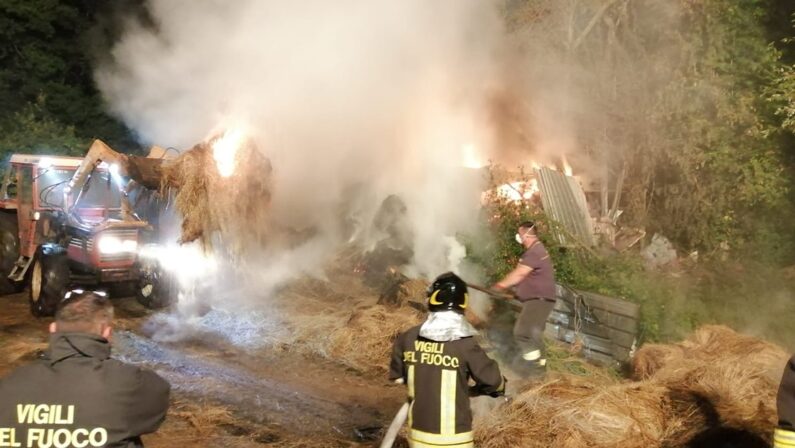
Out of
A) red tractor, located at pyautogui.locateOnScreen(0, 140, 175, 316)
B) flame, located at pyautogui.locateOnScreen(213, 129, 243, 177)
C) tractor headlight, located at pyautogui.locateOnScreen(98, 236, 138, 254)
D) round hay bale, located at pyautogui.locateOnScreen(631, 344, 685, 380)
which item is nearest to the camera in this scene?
round hay bale, located at pyautogui.locateOnScreen(631, 344, 685, 380)

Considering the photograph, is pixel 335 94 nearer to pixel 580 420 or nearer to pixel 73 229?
pixel 73 229

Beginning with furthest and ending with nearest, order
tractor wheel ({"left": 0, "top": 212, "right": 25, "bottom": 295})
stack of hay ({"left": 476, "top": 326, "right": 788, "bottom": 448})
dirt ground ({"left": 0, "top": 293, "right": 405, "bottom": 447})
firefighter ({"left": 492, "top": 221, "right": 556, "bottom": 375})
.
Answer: tractor wheel ({"left": 0, "top": 212, "right": 25, "bottom": 295}) → firefighter ({"left": 492, "top": 221, "right": 556, "bottom": 375}) → dirt ground ({"left": 0, "top": 293, "right": 405, "bottom": 447}) → stack of hay ({"left": 476, "top": 326, "right": 788, "bottom": 448})

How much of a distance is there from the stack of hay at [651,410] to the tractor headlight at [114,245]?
6.94 m

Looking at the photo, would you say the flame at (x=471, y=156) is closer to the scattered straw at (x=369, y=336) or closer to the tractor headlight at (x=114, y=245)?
the scattered straw at (x=369, y=336)

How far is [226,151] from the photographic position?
9.23 meters

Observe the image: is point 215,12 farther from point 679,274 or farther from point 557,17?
point 679,274

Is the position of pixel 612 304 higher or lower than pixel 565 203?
lower

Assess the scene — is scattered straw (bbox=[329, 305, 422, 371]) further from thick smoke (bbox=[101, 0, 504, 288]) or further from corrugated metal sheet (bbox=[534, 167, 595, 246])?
corrugated metal sheet (bbox=[534, 167, 595, 246])

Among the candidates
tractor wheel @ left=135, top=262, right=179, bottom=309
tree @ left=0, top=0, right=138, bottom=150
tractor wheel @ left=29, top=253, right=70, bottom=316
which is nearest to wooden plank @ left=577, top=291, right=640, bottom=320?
tractor wheel @ left=135, top=262, right=179, bottom=309

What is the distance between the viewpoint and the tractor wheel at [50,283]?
925cm

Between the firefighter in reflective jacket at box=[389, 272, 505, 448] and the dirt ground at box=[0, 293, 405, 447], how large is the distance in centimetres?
243

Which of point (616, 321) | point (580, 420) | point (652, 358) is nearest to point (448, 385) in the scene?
point (580, 420)

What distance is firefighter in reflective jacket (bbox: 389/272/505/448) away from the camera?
3113 millimetres

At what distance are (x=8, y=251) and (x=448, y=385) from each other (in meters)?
10.7
